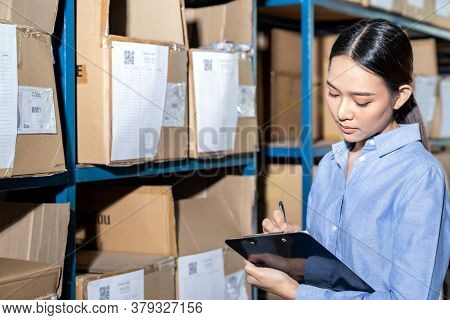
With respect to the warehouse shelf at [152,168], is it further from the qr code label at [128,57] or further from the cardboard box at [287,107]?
the cardboard box at [287,107]

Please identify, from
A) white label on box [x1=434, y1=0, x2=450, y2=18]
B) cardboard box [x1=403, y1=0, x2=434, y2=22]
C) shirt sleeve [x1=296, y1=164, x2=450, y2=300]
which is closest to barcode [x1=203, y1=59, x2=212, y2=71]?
shirt sleeve [x1=296, y1=164, x2=450, y2=300]

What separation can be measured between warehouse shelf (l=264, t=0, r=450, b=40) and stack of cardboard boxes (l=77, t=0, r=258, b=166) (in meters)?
0.36

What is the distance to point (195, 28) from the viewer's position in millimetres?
2391

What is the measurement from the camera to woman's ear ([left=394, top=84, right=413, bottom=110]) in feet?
4.10

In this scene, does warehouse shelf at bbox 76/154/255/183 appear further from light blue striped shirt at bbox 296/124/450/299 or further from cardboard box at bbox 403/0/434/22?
cardboard box at bbox 403/0/434/22

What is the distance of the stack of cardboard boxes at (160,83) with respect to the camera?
164cm

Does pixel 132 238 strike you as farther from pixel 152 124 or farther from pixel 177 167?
pixel 152 124

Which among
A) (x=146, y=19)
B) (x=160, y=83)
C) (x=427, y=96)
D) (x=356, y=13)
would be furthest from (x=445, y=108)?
(x=160, y=83)

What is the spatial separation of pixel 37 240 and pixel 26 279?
0.54 feet

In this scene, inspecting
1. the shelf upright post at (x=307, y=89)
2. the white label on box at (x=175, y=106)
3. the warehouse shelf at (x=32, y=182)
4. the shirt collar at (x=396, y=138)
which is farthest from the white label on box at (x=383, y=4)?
the warehouse shelf at (x=32, y=182)

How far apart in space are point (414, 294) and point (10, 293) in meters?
0.86

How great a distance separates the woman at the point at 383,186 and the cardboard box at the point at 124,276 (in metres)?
0.56

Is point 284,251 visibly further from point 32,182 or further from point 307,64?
point 307,64

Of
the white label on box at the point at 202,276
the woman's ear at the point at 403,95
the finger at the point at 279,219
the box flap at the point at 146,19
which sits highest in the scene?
the box flap at the point at 146,19
